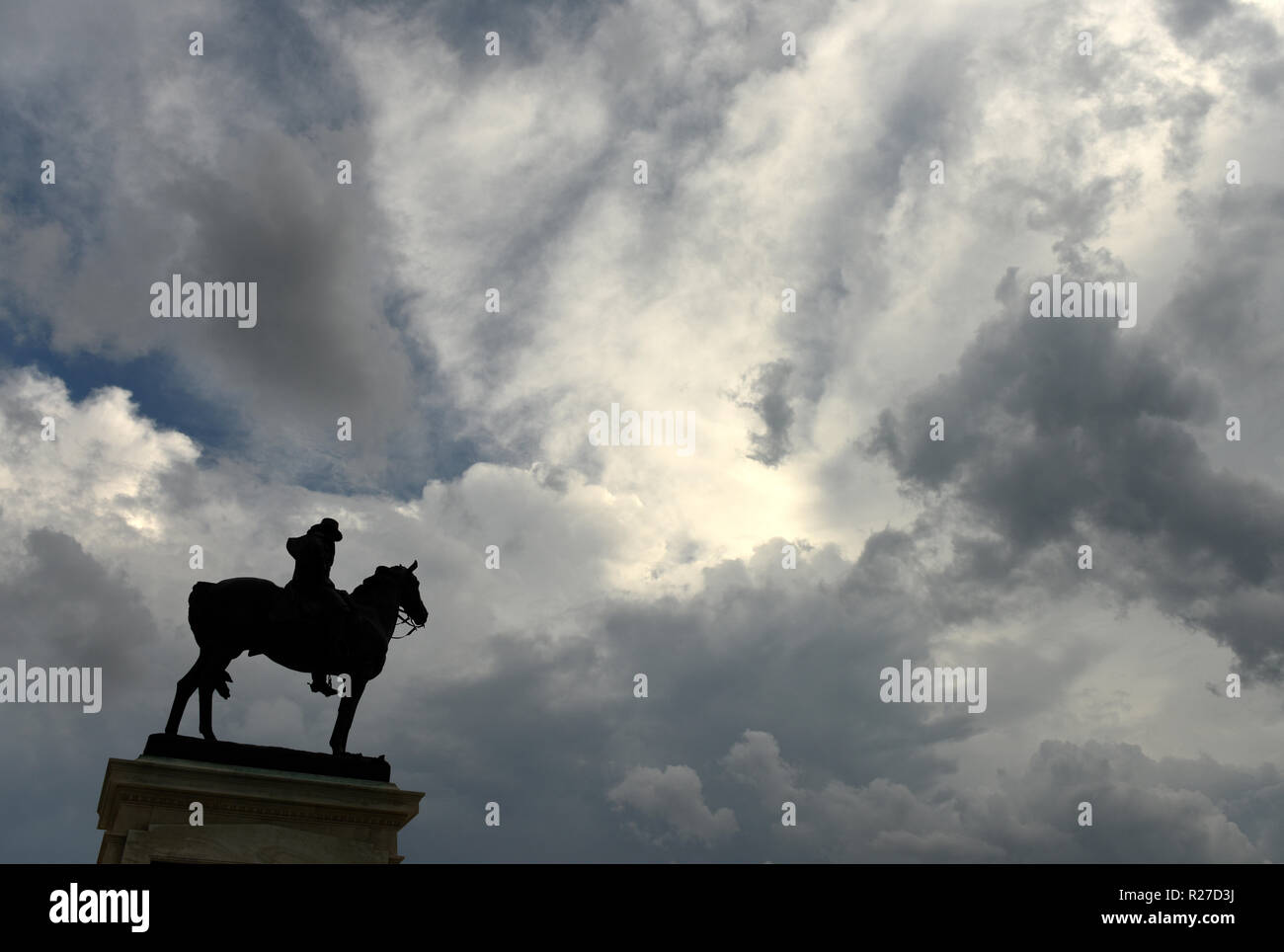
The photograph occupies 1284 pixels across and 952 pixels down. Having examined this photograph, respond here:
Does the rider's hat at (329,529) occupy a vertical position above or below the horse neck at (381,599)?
above

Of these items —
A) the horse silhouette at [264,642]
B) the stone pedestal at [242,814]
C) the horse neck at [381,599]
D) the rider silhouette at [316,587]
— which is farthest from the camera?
the horse neck at [381,599]

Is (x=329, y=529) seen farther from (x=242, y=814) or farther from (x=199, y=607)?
(x=242, y=814)

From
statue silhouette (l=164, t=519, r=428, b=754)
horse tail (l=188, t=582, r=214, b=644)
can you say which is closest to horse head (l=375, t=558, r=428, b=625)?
statue silhouette (l=164, t=519, r=428, b=754)

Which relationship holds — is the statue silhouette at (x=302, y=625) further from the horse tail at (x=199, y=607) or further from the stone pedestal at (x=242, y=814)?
the stone pedestal at (x=242, y=814)

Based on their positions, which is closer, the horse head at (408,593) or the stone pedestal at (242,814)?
the stone pedestal at (242,814)

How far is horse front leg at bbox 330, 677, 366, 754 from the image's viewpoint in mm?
19328

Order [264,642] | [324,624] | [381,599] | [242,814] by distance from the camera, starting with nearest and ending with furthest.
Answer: [242,814] < [264,642] < [324,624] < [381,599]

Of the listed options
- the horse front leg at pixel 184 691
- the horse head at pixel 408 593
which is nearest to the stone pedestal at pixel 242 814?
the horse front leg at pixel 184 691

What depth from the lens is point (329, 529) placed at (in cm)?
1994

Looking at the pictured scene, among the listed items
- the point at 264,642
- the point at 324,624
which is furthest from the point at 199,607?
the point at 324,624

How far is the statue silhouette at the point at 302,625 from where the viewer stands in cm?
1834

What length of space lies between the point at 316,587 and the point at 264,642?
1339mm
